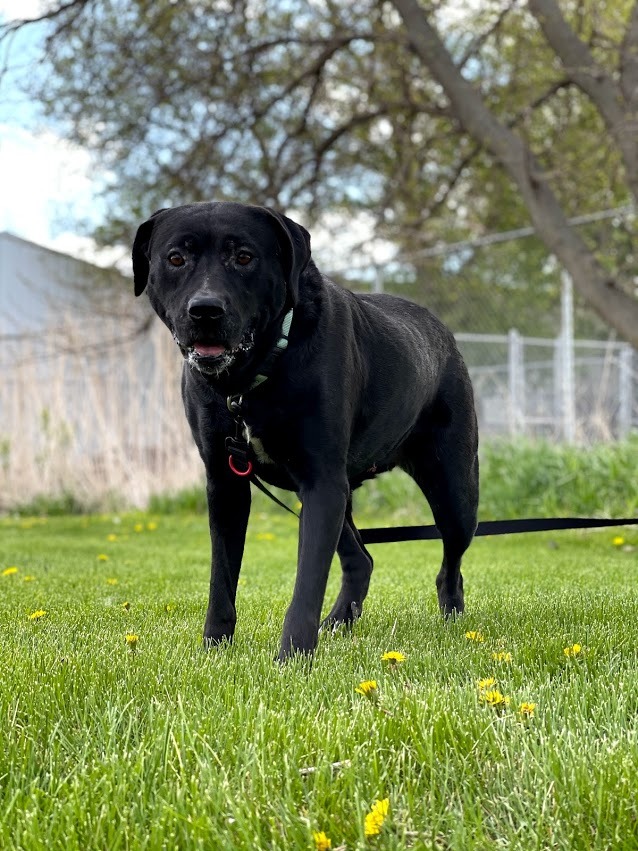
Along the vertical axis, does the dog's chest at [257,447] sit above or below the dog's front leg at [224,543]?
above

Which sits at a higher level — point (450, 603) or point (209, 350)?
point (209, 350)

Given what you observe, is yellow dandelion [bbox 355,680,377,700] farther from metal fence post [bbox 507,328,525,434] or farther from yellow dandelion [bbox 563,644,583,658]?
metal fence post [bbox 507,328,525,434]

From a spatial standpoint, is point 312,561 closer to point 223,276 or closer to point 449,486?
point 223,276

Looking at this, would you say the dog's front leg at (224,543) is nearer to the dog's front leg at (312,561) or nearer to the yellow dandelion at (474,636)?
the dog's front leg at (312,561)

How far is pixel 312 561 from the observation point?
275 cm

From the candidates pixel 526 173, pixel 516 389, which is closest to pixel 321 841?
pixel 526 173

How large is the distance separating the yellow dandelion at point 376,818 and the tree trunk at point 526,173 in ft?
28.3

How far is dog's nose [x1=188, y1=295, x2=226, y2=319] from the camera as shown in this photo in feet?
8.46

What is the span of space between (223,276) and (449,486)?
1.50 m

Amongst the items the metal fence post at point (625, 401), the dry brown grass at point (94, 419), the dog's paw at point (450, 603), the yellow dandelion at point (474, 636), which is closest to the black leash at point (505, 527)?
the dog's paw at point (450, 603)

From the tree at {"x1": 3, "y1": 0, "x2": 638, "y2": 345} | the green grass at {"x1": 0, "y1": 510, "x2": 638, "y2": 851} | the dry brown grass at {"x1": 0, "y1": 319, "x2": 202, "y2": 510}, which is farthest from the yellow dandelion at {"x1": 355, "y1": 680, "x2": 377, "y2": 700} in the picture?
the dry brown grass at {"x1": 0, "y1": 319, "x2": 202, "y2": 510}

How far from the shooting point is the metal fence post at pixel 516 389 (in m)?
10.5

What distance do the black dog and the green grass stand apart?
35cm

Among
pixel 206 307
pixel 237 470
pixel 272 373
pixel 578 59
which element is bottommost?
pixel 237 470
